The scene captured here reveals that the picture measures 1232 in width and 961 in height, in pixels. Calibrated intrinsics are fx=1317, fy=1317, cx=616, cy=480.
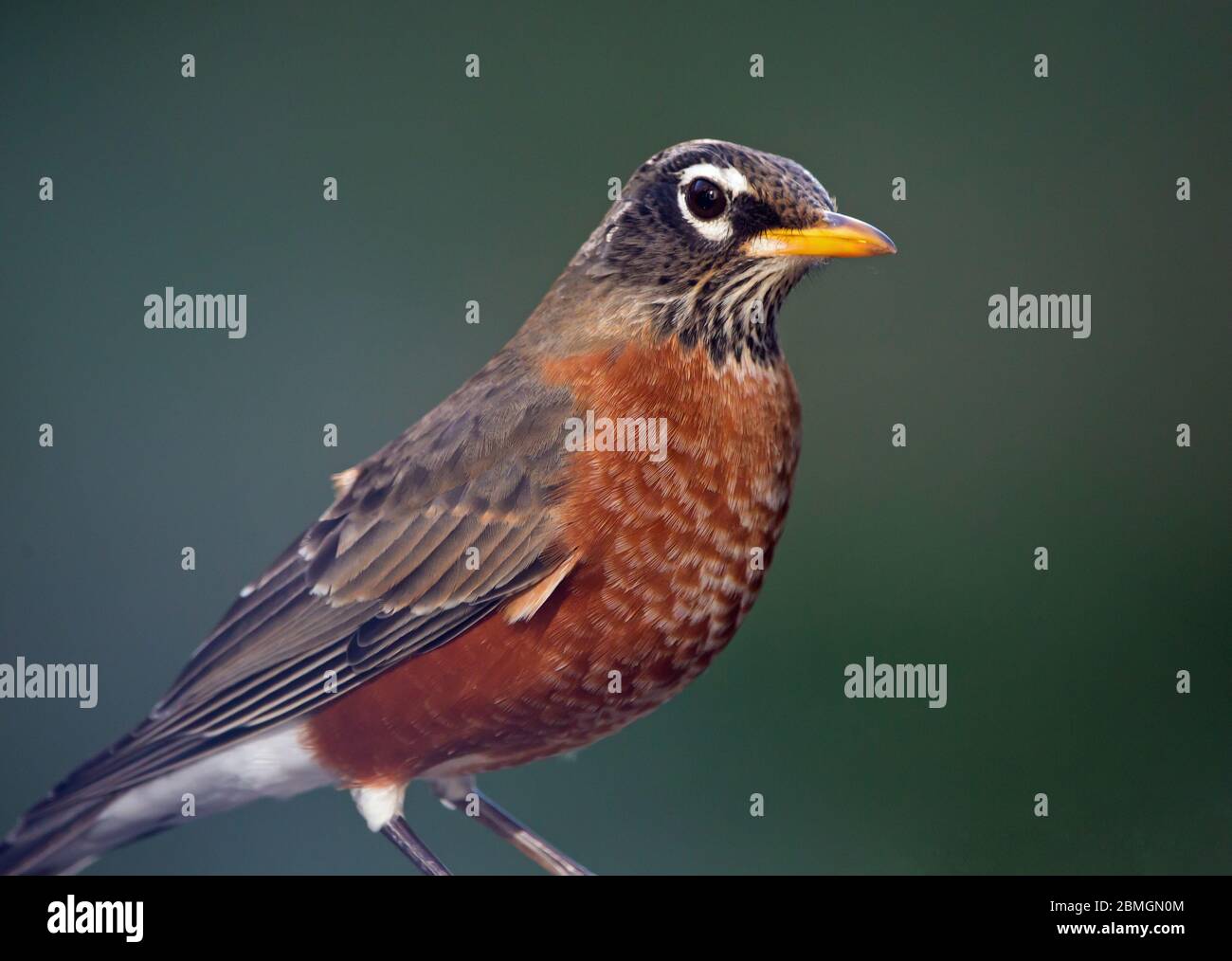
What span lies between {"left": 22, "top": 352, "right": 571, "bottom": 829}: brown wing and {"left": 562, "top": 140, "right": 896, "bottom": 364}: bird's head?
295 mm

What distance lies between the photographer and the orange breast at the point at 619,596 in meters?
2.56

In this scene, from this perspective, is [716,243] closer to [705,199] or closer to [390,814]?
[705,199]

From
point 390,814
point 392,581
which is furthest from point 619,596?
point 390,814

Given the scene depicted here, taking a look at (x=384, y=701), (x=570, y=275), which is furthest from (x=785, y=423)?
(x=384, y=701)

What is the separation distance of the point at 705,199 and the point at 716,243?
9 centimetres

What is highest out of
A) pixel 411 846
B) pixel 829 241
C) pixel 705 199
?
pixel 705 199

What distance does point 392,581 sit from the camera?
111 inches

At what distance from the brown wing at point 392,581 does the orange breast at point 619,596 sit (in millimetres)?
64

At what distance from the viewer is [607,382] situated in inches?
106

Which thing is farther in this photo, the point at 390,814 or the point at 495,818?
the point at 495,818

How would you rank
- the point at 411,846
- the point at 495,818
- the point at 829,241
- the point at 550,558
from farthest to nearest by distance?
the point at 495,818 < the point at 411,846 < the point at 550,558 < the point at 829,241

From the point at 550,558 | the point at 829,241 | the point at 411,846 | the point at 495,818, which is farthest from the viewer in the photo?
the point at 495,818

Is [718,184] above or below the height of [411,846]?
above

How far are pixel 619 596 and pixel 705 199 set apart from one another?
80 centimetres
